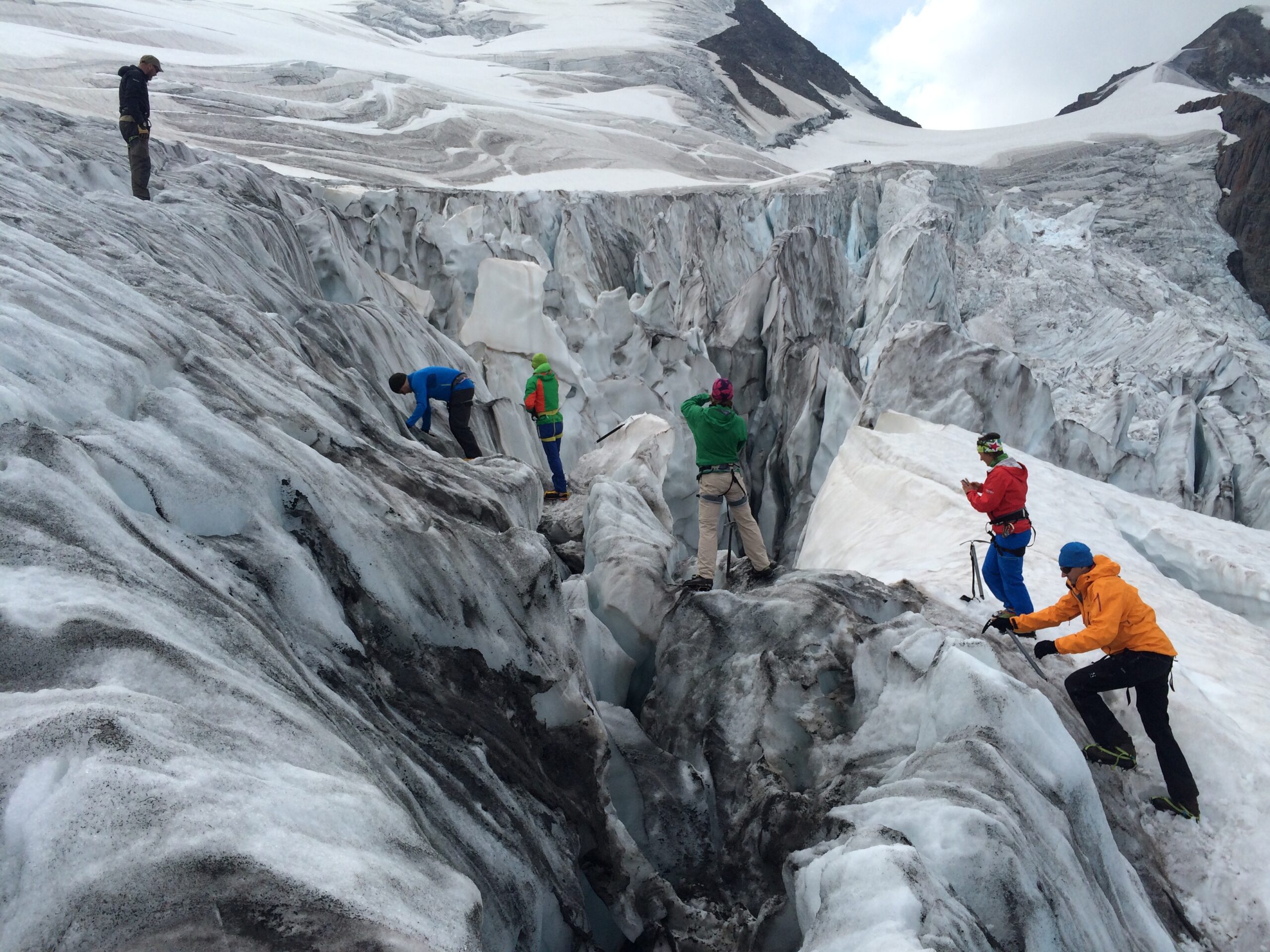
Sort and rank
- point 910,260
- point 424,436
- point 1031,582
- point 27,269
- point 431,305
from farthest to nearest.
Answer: point 910,260
point 431,305
point 424,436
point 1031,582
point 27,269

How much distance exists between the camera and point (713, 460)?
536cm

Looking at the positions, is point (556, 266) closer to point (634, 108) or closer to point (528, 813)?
point (528, 813)

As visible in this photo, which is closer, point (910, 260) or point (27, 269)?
point (27, 269)

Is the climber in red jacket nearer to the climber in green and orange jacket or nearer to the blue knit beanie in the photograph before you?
the blue knit beanie

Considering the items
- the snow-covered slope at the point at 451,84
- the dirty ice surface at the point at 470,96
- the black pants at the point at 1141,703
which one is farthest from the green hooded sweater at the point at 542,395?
the snow-covered slope at the point at 451,84

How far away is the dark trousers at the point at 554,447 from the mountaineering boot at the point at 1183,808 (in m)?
5.49

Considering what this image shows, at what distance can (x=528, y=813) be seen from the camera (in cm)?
305

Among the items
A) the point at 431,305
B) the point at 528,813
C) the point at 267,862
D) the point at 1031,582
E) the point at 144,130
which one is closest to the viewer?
the point at 267,862

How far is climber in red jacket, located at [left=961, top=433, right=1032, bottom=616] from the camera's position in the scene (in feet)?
16.3

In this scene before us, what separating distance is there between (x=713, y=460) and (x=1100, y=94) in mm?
64946

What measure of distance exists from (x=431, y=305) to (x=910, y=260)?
13.3 m

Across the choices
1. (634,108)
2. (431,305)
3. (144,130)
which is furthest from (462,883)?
(634,108)

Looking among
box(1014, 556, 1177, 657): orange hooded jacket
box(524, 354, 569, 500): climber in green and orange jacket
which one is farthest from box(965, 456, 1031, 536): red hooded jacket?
box(524, 354, 569, 500): climber in green and orange jacket

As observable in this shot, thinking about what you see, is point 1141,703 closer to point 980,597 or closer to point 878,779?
point 878,779
